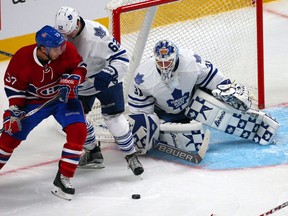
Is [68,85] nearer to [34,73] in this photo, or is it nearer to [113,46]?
[34,73]

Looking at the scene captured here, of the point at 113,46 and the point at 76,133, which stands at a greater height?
the point at 113,46

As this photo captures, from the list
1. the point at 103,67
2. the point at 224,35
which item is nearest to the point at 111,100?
the point at 103,67

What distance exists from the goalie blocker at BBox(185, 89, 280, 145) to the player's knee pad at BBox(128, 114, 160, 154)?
0.80 ft

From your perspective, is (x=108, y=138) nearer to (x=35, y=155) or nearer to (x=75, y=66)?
(x=35, y=155)

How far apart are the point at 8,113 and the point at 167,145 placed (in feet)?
3.52

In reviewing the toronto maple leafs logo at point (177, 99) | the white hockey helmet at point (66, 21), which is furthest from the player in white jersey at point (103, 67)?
the toronto maple leafs logo at point (177, 99)

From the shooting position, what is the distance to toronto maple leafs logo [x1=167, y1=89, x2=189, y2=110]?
600 centimetres

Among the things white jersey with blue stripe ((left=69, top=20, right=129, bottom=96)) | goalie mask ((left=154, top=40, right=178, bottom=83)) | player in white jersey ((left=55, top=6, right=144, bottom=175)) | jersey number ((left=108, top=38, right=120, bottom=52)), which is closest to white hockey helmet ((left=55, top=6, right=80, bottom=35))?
player in white jersey ((left=55, top=6, right=144, bottom=175))

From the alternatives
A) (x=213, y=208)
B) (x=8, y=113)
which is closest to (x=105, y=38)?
(x=8, y=113)

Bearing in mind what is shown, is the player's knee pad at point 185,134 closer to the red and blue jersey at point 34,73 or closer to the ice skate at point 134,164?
the ice skate at point 134,164

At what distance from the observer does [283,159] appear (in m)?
5.89

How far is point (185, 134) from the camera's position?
600 centimetres

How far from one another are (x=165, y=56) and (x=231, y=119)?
62 centimetres

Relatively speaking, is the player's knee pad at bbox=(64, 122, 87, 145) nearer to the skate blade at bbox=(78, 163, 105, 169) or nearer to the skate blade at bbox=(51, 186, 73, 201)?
the skate blade at bbox=(51, 186, 73, 201)
